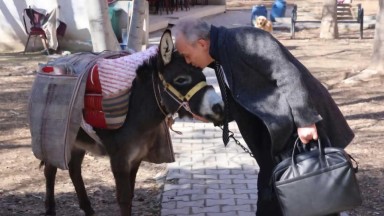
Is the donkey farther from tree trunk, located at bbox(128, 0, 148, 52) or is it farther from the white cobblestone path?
tree trunk, located at bbox(128, 0, 148, 52)

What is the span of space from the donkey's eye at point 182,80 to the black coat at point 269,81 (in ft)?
2.20

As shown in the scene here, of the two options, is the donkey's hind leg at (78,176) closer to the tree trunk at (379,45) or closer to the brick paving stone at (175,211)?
the brick paving stone at (175,211)

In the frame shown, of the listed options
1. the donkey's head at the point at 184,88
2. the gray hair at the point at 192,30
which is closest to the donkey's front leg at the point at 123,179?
the donkey's head at the point at 184,88

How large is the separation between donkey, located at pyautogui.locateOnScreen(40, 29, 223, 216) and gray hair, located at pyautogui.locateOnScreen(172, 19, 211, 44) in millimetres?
650

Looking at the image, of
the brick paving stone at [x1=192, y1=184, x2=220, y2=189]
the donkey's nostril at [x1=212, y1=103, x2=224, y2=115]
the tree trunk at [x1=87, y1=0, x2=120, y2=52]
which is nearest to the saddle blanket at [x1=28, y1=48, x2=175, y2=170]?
the donkey's nostril at [x1=212, y1=103, x2=224, y2=115]

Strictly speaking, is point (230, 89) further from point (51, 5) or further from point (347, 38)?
point (347, 38)

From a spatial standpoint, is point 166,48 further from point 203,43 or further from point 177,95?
point 203,43

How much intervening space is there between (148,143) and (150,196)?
126 cm

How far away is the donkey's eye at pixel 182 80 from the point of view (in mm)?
4602

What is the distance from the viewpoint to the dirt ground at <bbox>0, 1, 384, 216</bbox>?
20.3ft

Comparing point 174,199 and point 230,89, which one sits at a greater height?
point 230,89

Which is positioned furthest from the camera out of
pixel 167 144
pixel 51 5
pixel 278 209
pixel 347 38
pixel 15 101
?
pixel 347 38

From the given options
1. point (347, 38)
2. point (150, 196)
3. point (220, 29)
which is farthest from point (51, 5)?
point (220, 29)

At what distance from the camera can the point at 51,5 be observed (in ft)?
52.1
